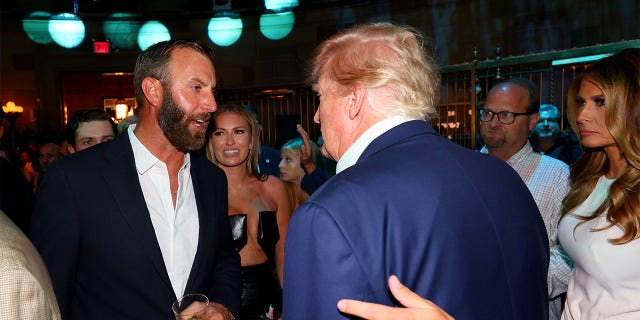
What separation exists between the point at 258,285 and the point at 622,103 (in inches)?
85.4

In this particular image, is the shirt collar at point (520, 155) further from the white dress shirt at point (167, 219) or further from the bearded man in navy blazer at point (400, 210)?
the white dress shirt at point (167, 219)

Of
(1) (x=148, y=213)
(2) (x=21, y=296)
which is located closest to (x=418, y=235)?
(2) (x=21, y=296)

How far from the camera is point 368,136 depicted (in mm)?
1099

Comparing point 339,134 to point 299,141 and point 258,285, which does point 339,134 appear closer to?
point 258,285

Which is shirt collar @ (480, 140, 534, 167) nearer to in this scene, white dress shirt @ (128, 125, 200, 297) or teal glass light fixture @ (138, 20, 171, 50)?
white dress shirt @ (128, 125, 200, 297)

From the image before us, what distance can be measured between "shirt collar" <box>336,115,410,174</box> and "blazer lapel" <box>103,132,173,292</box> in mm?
1006

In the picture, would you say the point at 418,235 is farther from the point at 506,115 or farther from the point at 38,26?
the point at 38,26

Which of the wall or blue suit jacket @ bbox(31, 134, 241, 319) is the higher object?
the wall

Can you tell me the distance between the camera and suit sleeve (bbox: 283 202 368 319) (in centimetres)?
85

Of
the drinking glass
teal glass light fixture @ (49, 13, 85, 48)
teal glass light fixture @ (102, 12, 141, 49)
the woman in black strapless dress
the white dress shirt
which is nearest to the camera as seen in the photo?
the drinking glass

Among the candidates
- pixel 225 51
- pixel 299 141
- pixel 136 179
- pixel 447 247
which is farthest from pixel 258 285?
pixel 225 51

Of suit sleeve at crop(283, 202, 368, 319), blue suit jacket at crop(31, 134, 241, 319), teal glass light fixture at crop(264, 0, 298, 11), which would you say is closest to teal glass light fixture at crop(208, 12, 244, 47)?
teal glass light fixture at crop(264, 0, 298, 11)

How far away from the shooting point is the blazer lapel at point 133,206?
1751 millimetres

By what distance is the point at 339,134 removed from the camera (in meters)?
1.17
